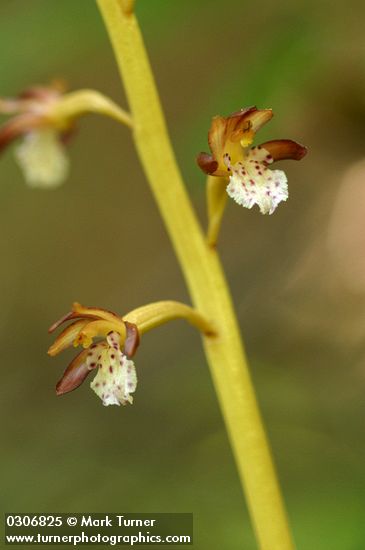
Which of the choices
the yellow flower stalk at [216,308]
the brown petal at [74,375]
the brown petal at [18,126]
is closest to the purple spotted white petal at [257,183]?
the yellow flower stalk at [216,308]

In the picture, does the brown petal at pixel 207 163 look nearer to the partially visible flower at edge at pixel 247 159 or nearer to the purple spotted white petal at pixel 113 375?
the partially visible flower at edge at pixel 247 159

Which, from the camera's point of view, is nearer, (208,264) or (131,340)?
(131,340)

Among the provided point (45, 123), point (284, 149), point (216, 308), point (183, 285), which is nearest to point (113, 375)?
point (216, 308)

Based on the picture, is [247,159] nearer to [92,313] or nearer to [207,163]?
[207,163]

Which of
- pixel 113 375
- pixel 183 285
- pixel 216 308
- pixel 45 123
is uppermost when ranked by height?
pixel 183 285

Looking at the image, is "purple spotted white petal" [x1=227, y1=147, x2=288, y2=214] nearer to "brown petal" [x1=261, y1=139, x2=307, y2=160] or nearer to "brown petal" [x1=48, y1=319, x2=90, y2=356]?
"brown petal" [x1=261, y1=139, x2=307, y2=160]

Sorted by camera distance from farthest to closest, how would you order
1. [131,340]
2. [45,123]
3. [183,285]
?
[183,285], [45,123], [131,340]

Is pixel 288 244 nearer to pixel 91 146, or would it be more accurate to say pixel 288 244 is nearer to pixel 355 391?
pixel 355 391
